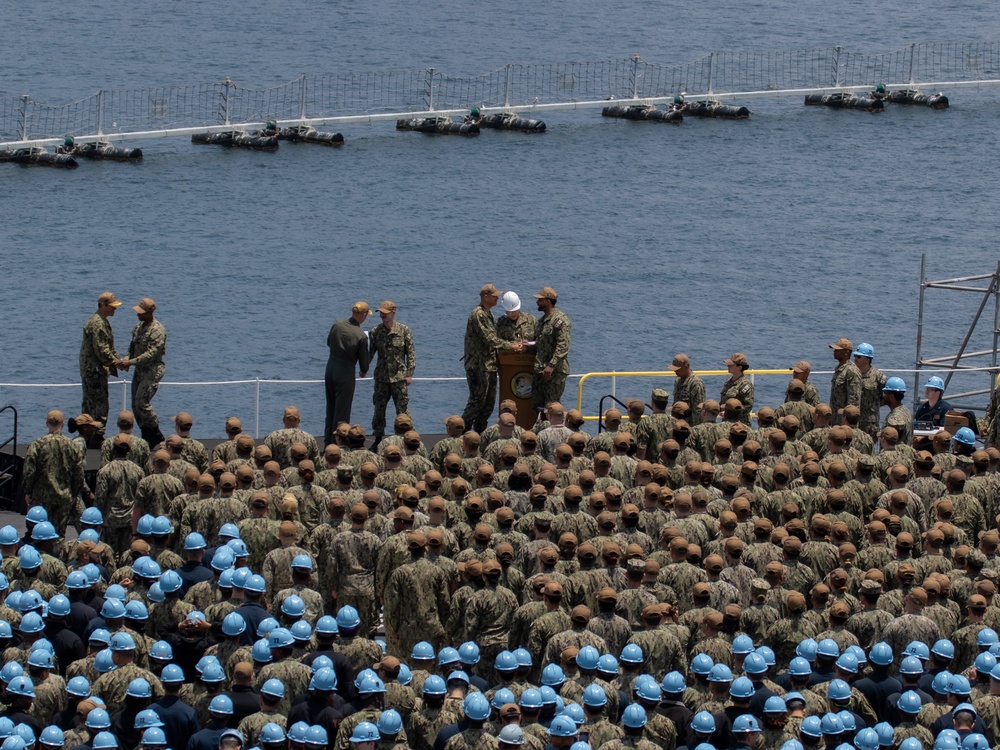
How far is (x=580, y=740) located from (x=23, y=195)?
224 ft

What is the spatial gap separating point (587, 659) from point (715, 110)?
82.0 m

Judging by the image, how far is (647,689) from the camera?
54.3 feet

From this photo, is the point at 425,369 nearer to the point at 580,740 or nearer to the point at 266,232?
the point at 266,232

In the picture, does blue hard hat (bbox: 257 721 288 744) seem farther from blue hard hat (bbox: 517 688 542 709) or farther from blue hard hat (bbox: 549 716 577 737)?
blue hard hat (bbox: 549 716 577 737)

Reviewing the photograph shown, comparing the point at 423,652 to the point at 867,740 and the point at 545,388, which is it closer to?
the point at 867,740

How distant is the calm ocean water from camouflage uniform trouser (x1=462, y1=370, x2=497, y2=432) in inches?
978

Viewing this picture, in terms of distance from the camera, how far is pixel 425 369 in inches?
2443

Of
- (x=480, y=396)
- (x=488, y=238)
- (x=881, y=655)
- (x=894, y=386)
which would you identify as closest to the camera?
(x=881, y=655)

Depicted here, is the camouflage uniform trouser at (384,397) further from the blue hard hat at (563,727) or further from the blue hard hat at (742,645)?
the blue hard hat at (563,727)

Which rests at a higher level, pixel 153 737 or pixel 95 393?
pixel 95 393

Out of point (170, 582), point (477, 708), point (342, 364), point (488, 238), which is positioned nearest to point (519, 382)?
point (342, 364)

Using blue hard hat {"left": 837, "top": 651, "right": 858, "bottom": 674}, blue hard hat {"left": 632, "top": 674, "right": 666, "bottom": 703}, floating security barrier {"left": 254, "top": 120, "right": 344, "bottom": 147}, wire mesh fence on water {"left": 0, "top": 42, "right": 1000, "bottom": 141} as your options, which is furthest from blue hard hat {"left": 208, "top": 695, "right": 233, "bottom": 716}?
wire mesh fence on water {"left": 0, "top": 42, "right": 1000, "bottom": 141}

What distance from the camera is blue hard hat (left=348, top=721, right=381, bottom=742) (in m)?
15.8

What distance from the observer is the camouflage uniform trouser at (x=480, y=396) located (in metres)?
26.0
